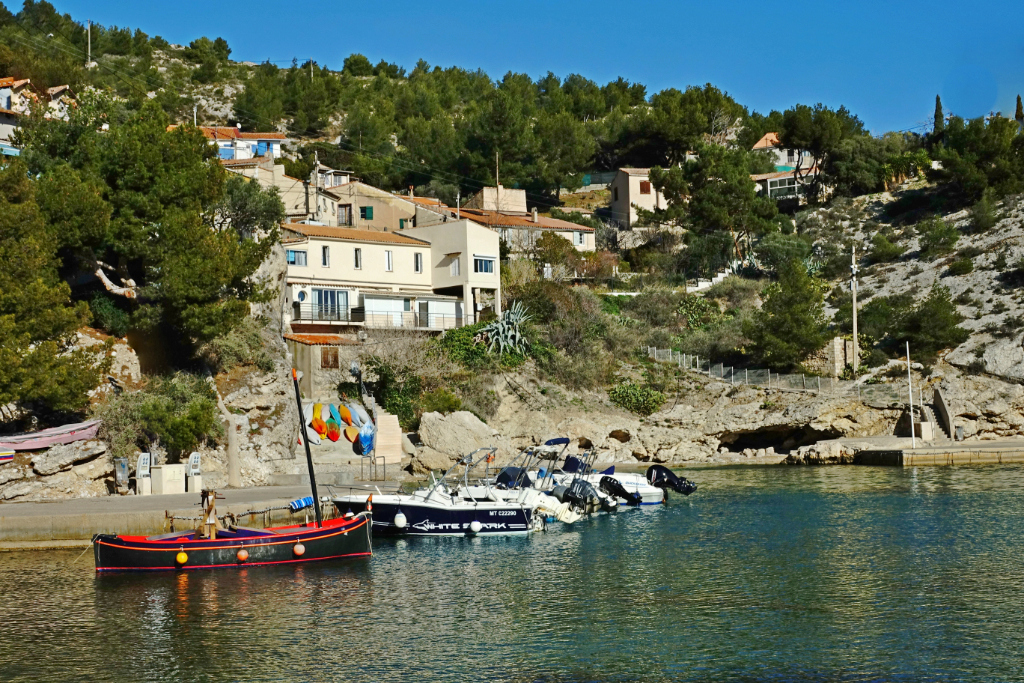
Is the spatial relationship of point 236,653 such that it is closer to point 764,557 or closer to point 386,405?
A: point 764,557

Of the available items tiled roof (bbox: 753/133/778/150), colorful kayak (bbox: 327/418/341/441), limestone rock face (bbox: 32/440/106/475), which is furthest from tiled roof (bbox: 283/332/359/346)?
tiled roof (bbox: 753/133/778/150)

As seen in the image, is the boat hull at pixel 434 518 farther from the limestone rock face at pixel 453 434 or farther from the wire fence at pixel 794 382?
the wire fence at pixel 794 382

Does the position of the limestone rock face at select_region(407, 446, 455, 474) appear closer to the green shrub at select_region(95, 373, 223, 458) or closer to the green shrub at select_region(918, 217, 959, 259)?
the green shrub at select_region(95, 373, 223, 458)

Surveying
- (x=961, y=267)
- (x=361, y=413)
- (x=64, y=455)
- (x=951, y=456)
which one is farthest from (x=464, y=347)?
(x=961, y=267)

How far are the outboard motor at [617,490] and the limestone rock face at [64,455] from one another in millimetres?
17643

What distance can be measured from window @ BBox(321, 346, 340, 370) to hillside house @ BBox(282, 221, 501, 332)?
3636 mm

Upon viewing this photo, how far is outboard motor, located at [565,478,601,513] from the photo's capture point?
36.2 metres

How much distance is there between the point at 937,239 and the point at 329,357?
4581 cm

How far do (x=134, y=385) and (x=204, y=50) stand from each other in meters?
109

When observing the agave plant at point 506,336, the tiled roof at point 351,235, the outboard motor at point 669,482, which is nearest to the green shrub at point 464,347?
the agave plant at point 506,336

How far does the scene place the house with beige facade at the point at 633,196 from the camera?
88.1 m

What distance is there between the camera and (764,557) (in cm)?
2783

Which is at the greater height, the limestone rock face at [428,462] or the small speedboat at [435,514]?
the limestone rock face at [428,462]

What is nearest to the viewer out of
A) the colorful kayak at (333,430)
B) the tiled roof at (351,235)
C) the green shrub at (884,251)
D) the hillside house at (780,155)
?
the colorful kayak at (333,430)
